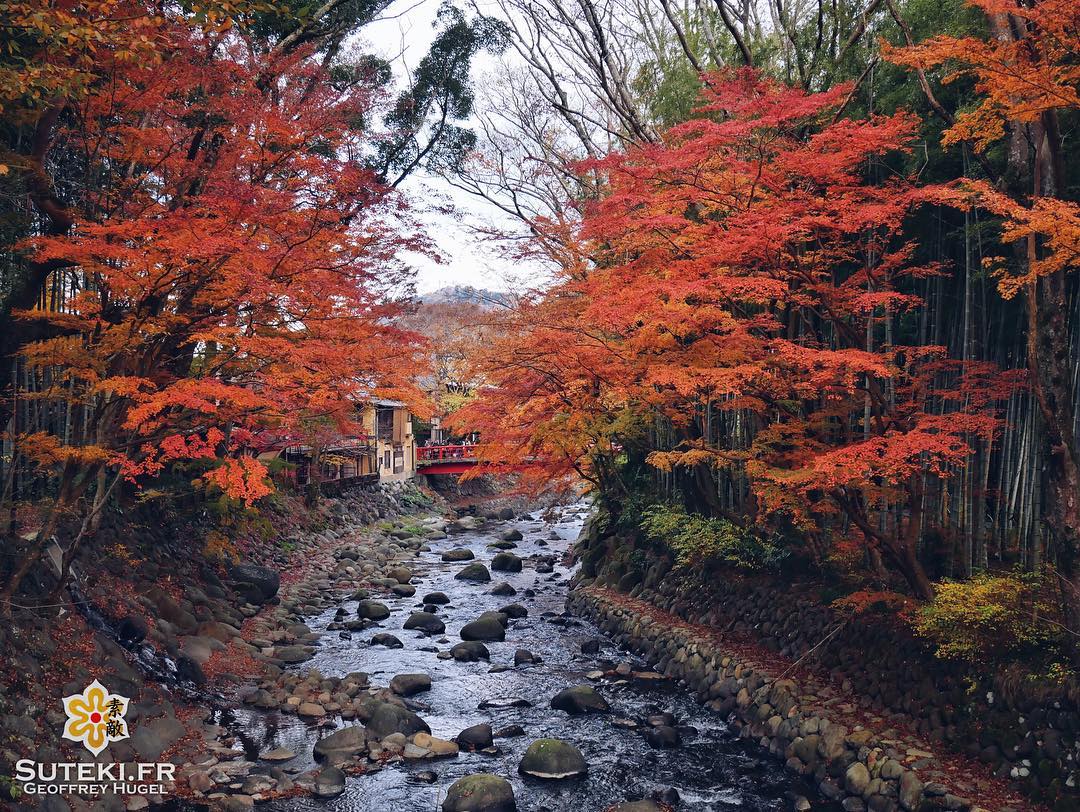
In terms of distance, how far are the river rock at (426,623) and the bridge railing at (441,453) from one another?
2186 centimetres

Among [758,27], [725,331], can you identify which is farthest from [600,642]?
[758,27]

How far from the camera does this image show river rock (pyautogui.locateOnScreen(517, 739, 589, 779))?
8.77 m

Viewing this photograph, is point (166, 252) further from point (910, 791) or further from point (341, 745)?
point (910, 791)

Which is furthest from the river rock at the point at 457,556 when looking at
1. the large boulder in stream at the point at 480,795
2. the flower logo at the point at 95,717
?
the flower logo at the point at 95,717

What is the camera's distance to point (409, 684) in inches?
456

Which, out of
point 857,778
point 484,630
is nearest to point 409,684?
point 484,630

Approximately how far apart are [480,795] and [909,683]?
5244 mm

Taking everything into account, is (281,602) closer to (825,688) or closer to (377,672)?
(377,672)

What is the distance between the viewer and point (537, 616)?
16.7 m

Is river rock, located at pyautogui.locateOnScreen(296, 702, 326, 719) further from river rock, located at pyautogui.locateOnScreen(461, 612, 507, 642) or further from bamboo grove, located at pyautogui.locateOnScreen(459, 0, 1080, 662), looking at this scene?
bamboo grove, located at pyautogui.locateOnScreen(459, 0, 1080, 662)

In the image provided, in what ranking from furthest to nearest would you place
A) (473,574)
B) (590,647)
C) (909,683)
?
(473,574), (590,647), (909,683)

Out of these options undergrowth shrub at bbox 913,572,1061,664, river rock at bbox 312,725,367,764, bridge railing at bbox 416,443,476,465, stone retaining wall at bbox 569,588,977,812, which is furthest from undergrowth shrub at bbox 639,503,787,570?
bridge railing at bbox 416,443,476,465

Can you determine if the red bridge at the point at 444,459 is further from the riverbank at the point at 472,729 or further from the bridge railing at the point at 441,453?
the riverbank at the point at 472,729

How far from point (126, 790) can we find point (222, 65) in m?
8.50
